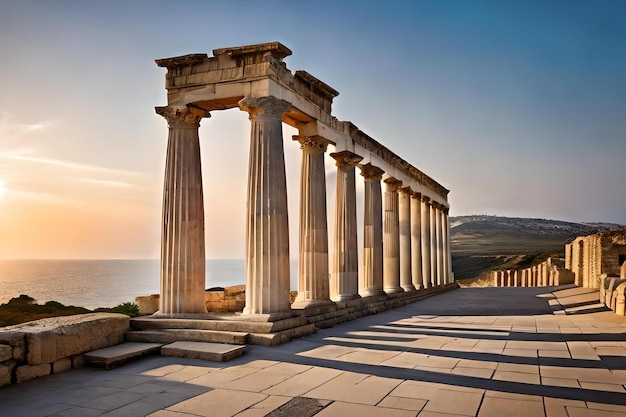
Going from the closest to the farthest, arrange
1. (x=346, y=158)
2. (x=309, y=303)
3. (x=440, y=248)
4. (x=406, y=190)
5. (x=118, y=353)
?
(x=118, y=353) < (x=309, y=303) < (x=346, y=158) < (x=406, y=190) < (x=440, y=248)

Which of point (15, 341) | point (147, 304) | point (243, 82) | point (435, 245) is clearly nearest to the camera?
point (15, 341)

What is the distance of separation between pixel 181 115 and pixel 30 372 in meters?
7.90

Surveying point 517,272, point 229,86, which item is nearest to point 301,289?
point 229,86

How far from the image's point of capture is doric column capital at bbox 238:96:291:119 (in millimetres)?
14258

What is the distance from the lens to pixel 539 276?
151ft

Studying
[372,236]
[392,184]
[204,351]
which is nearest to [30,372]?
[204,351]

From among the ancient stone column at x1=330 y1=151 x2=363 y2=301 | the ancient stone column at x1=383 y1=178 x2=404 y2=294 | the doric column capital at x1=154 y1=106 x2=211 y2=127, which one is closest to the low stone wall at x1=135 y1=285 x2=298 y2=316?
the ancient stone column at x1=330 y1=151 x2=363 y2=301

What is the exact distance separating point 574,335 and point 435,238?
23.5 meters

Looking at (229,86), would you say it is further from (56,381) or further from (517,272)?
(517,272)

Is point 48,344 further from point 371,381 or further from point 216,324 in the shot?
point 371,381

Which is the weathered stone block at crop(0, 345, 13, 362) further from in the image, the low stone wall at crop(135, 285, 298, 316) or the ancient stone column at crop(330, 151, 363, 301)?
the ancient stone column at crop(330, 151, 363, 301)

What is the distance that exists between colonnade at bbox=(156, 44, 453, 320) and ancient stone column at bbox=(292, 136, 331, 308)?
0.03 metres

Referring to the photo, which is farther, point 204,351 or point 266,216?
point 266,216

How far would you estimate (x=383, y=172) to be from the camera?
24.0 metres
